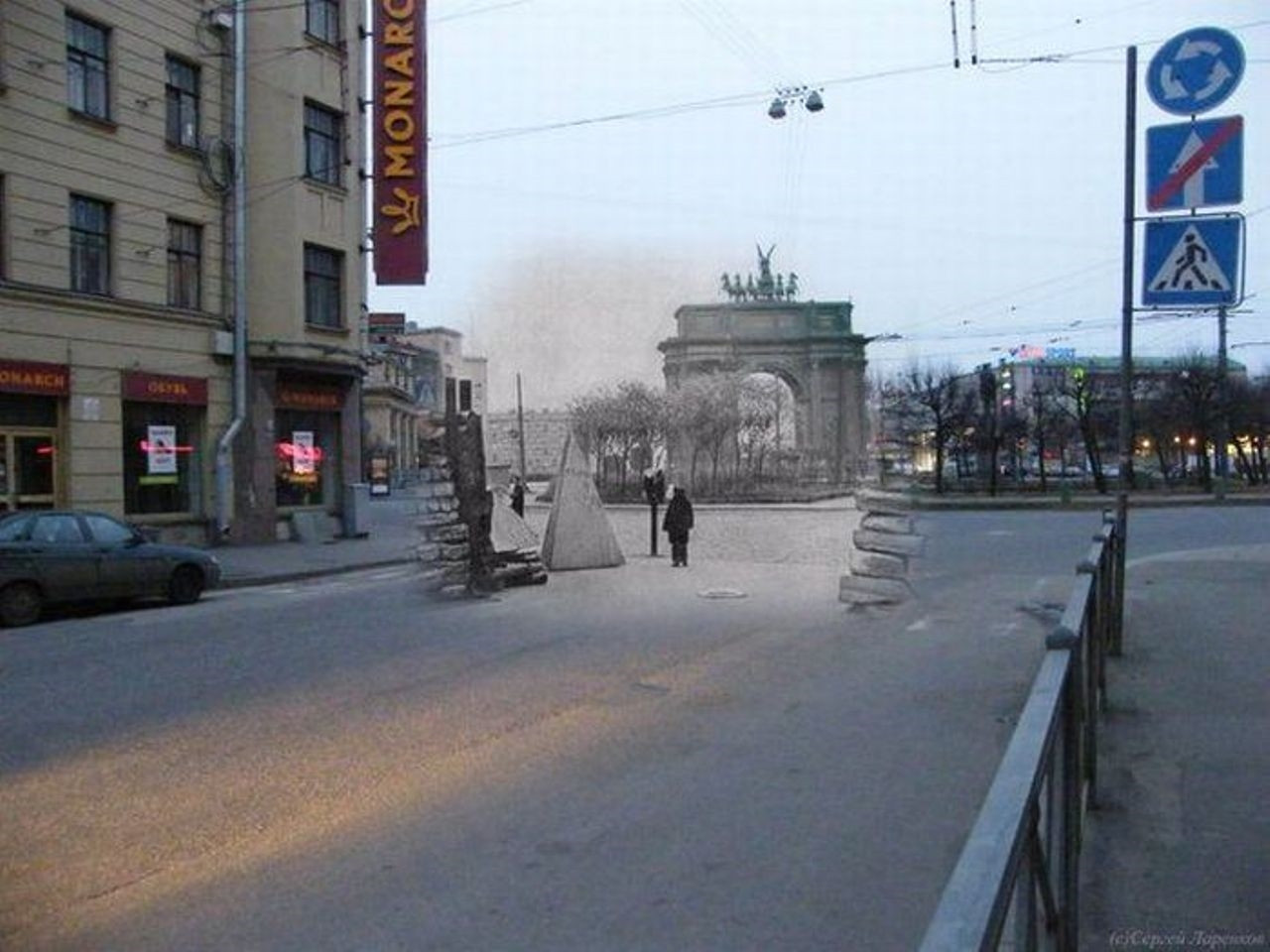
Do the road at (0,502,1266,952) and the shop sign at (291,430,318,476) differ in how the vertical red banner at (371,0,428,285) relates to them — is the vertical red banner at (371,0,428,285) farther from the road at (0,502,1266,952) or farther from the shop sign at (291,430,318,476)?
the road at (0,502,1266,952)

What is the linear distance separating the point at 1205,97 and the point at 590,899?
24.0 feet

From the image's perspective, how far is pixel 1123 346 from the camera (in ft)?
32.9

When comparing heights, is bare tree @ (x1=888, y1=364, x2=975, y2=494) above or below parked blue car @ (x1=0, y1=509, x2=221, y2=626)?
above

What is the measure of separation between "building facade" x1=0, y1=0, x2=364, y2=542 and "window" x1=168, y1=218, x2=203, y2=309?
42mm

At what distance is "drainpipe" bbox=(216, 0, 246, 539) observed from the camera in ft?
79.6

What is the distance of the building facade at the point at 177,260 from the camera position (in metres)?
20.1

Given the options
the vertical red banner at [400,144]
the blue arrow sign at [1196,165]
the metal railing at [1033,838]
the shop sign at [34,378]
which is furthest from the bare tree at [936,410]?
the metal railing at [1033,838]

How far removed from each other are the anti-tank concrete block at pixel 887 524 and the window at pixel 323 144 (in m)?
15.8

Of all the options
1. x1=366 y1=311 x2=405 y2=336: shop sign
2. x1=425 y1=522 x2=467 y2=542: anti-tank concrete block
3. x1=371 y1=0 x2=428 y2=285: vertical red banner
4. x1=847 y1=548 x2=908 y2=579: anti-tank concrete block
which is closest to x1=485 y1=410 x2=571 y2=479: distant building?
x1=366 y1=311 x2=405 y2=336: shop sign

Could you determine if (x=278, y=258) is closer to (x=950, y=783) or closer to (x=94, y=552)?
(x=94, y=552)

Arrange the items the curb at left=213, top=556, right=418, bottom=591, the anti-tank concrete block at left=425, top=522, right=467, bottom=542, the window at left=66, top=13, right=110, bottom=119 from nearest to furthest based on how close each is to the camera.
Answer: the anti-tank concrete block at left=425, top=522, right=467, bottom=542 → the curb at left=213, top=556, right=418, bottom=591 → the window at left=66, top=13, right=110, bottom=119

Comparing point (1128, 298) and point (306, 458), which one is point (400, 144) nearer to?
point (306, 458)

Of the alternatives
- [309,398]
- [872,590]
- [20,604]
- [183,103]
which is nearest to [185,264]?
[183,103]

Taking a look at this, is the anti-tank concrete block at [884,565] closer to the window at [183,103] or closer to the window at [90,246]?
the window at [90,246]
